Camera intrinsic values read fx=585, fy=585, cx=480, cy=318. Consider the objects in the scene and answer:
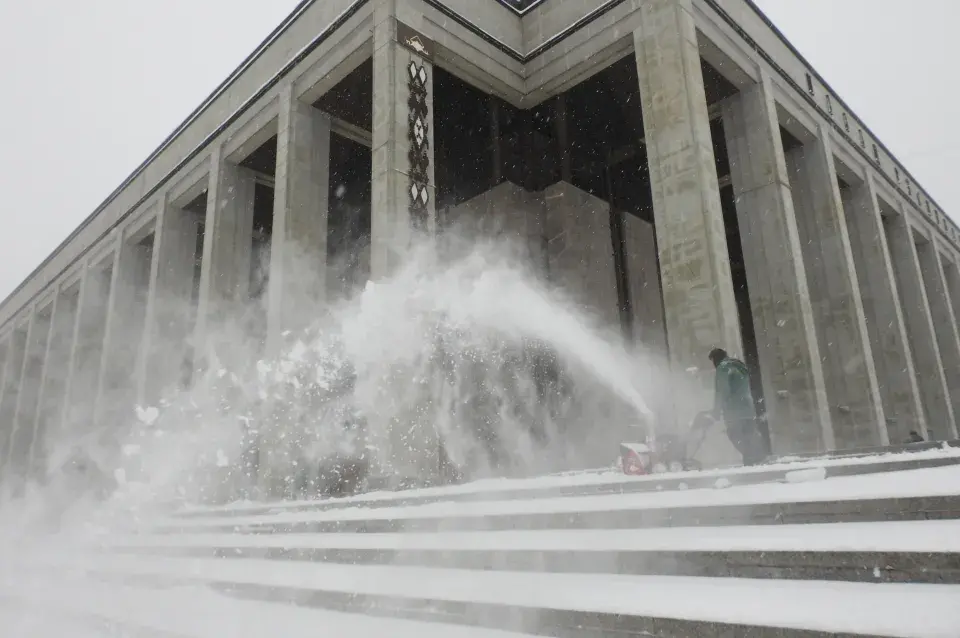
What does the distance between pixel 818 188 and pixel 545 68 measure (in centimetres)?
975

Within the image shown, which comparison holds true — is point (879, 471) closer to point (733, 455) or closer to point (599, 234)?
point (733, 455)

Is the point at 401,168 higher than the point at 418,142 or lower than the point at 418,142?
lower

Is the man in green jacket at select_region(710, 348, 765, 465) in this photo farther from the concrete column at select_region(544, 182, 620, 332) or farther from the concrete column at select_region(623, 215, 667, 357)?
the concrete column at select_region(623, 215, 667, 357)

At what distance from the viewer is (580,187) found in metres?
18.7

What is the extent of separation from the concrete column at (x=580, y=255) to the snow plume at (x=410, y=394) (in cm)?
49

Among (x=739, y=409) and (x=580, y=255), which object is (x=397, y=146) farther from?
(x=739, y=409)

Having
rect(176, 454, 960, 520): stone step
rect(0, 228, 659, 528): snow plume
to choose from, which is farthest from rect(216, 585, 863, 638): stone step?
rect(0, 228, 659, 528): snow plume

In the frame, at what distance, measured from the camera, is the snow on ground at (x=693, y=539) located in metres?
2.62

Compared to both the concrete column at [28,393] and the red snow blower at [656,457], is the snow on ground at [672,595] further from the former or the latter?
the concrete column at [28,393]

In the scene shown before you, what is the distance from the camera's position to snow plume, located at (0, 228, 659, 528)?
470 inches

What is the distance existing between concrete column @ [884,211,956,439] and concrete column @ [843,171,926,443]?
331 centimetres

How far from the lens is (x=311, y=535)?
5.82m

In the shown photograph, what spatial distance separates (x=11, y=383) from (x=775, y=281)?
145ft

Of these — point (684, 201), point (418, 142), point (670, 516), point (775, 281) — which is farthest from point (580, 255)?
point (670, 516)
